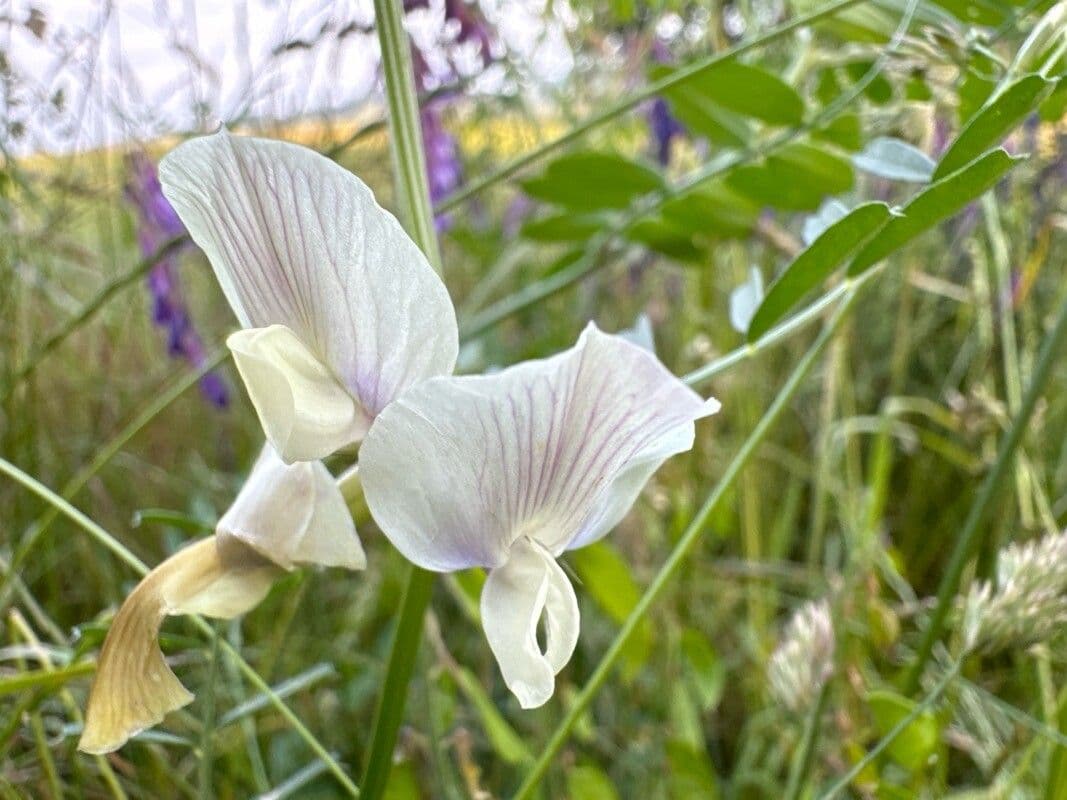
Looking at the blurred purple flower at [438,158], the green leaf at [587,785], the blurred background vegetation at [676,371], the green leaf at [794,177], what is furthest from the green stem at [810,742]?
the blurred purple flower at [438,158]

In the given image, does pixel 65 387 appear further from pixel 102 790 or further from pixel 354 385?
pixel 354 385

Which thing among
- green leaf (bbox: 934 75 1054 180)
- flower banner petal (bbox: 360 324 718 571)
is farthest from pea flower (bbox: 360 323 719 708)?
green leaf (bbox: 934 75 1054 180)

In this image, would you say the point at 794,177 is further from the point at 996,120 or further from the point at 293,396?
the point at 293,396

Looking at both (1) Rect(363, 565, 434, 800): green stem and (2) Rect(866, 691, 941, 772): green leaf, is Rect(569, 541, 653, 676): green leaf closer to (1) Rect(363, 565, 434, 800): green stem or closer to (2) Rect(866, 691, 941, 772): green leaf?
(2) Rect(866, 691, 941, 772): green leaf

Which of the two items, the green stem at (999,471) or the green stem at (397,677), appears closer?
the green stem at (397,677)

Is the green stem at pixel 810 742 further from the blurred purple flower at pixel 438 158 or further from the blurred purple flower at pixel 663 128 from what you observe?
the blurred purple flower at pixel 663 128

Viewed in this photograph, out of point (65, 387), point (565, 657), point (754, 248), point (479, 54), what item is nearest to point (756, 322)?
point (565, 657)

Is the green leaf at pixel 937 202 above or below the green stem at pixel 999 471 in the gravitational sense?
above
